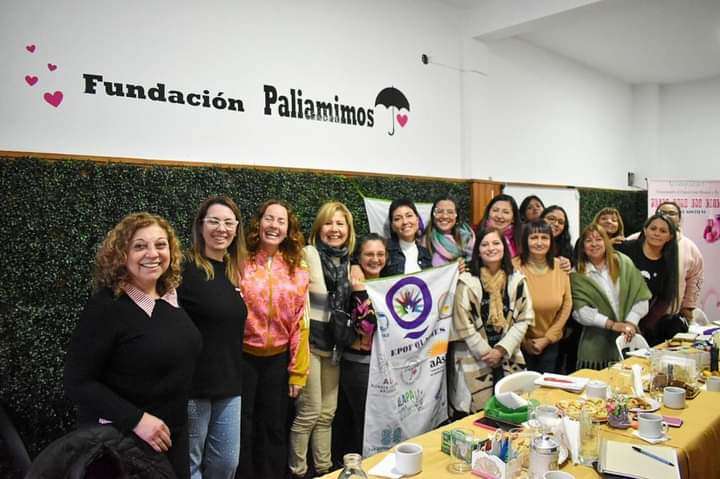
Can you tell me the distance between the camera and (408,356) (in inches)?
120

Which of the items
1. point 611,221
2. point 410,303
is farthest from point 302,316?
point 611,221

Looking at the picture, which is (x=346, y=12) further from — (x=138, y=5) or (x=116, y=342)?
(x=116, y=342)

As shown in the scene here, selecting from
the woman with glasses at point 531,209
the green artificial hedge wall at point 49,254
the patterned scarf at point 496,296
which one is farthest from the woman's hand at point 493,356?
the green artificial hedge wall at point 49,254

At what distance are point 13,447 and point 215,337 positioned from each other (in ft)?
3.54

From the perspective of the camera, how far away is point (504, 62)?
538cm

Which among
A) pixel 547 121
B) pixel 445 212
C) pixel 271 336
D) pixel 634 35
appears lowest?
pixel 271 336

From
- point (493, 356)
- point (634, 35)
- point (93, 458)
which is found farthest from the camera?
point (634, 35)

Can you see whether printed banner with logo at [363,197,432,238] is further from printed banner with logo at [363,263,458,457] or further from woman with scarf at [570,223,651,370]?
woman with scarf at [570,223,651,370]

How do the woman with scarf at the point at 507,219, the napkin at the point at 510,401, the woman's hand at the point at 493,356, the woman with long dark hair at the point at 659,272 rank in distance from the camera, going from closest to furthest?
the napkin at the point at 510,401
the woman's hand at the point at 493,356
the woman with scarf at the point at 507,219
the woman with long dark hair at the point at 659,272

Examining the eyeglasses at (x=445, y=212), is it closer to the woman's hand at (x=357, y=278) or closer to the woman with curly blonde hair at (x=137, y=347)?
the woman's hand at (x=357, y=278)

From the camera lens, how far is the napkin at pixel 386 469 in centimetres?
166

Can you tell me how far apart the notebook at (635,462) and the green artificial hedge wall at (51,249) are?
2411 millimetres

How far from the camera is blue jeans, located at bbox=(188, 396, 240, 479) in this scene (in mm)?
2357

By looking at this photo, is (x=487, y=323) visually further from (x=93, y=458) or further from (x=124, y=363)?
(x=93, y=458)
